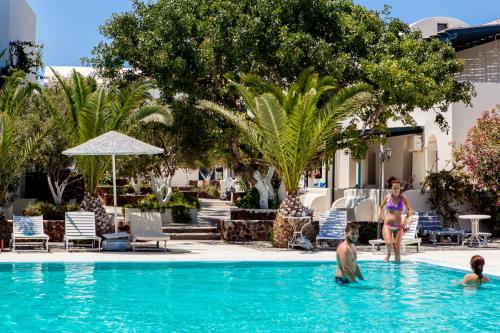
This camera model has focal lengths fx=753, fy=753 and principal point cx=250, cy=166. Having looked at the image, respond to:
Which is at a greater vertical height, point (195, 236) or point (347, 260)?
point (195, 236)

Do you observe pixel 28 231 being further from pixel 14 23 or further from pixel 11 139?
pixel 14 23

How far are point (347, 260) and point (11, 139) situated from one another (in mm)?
10016

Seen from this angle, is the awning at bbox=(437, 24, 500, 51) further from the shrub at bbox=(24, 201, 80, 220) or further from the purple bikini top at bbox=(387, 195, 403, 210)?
the shrub at bbox=(24, 201, 80, 220)

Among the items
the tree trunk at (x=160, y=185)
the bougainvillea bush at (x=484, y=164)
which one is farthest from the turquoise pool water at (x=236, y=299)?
the tree trunk at (x=160, y=185)

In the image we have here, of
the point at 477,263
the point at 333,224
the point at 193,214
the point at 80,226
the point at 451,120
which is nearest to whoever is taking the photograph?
the point at 477,263

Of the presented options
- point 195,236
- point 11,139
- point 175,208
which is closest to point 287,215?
point 195,236

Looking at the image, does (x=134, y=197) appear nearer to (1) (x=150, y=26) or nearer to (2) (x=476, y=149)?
(1) (x=150, y=26)

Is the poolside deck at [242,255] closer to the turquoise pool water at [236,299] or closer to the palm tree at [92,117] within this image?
the turquoise pool water at [236,299]

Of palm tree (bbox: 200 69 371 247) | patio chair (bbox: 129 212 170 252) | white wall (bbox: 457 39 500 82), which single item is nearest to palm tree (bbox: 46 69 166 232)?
patio chair (bbox: 129 212 170 252)

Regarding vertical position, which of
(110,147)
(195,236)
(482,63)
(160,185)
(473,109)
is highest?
(482,63)

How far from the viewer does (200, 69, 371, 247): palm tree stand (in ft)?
63.6

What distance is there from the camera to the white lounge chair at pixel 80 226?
62.0 feet

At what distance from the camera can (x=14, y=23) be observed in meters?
29.7

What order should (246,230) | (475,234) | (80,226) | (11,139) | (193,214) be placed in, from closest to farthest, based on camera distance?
(80,226)
(11,139)
(475,234)
(246,230)
(193,214)
